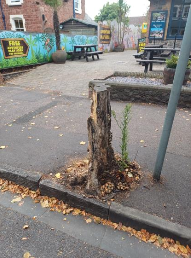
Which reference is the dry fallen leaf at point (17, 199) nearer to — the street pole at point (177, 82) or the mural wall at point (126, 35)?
the street pole at point (177, 82)

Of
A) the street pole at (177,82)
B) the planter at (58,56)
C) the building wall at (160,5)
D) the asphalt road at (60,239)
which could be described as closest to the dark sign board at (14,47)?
the planter at (58,56)

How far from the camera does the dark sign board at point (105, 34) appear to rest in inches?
791

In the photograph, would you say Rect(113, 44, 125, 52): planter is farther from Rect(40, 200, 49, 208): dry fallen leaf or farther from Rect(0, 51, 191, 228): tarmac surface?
Rect(40, 200, 49, 208): dry fallen leaf

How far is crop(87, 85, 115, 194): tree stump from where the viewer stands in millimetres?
2090

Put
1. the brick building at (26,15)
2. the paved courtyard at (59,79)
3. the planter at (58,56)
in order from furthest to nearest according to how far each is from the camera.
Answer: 1. the brick building at (26,15)
2. the planter at (58,56)
3. the paved courtyard at (59,79)

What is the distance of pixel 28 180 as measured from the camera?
8.54 feet

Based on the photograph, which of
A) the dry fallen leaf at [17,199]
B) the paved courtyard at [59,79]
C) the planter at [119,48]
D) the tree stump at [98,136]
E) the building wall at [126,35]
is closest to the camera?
the tree stump at [98,136]

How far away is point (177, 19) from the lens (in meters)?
15.8

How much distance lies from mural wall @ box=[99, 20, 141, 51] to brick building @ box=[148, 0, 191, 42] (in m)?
6.02

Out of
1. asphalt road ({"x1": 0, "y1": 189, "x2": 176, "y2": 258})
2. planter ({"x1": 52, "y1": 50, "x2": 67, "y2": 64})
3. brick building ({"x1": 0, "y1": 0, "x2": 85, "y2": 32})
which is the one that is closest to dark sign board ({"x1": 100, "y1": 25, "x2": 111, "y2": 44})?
brick building ({"x1": 0, "y1": 0, "x2": 85, "y2": 32})

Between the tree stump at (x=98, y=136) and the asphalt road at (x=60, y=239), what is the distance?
448mm

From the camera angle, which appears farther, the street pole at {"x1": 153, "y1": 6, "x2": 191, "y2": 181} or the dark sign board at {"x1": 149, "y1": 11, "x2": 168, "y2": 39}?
the dark sign board at {"x1": 149, "y1": 11, "x2": 168, "y2": 39}

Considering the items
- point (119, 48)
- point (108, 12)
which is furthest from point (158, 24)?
point (108, 12)

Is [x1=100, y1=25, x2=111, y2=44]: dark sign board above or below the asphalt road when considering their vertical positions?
above
